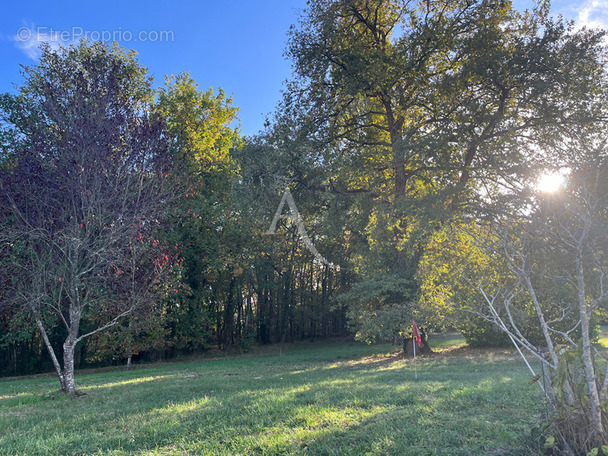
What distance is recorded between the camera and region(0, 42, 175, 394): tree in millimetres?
8242

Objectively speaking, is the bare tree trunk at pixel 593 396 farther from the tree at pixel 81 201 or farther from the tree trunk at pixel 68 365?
the tree trunk at pixel 68 365

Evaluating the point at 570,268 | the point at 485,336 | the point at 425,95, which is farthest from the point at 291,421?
the point at 485,336

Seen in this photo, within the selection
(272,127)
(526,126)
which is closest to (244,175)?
(272,127)

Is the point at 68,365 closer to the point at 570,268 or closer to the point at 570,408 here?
the point at 570,408

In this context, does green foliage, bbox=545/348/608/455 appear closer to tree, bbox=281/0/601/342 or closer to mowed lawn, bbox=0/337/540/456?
mowed lawn, bbox=0/337/540/456

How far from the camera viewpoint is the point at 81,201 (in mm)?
8578

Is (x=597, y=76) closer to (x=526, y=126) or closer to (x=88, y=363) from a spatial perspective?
(x=526, y=126)

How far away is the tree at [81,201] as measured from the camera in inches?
324

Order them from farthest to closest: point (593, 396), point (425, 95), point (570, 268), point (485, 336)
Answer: point (485, 336)
point (425, 95)
point (570, 268)
point (593, 396)

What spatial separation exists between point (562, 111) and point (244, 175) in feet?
35.3

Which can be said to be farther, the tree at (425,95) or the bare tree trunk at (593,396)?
the tree at (425,95)

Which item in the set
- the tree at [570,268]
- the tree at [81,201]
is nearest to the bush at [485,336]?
the tree at [570,268]

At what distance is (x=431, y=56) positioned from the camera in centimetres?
1418

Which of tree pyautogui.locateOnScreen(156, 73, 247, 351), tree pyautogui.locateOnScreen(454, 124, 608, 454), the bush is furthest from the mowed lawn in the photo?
tree pyautogui.locateOnScreen(156, 73, 247, 351)
